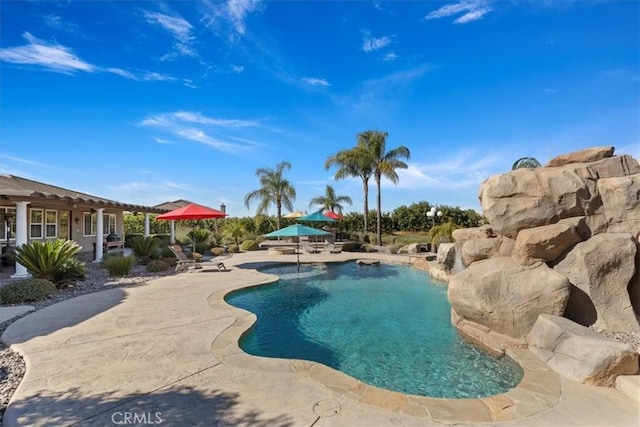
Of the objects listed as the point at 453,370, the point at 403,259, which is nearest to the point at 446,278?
the point at 403,259

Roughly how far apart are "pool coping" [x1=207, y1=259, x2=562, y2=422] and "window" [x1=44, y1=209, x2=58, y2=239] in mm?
16590

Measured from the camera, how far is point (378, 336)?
6422mm

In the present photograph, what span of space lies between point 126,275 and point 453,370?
11.8m

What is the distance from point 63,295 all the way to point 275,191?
21.9m

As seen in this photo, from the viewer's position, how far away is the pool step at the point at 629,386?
3.59 m

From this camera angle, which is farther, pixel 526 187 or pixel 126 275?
pixel 126 275

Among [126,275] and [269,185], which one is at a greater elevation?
[269,185]

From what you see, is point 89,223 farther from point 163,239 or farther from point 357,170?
point 357,170

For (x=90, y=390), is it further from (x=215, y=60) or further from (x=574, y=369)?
(x=215, y=60)

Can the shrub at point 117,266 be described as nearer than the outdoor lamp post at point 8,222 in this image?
Yes

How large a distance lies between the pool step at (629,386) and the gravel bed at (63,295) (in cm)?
680

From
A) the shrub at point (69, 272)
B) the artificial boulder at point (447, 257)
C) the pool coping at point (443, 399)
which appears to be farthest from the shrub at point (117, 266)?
the artificial boulder at point (447, 257)

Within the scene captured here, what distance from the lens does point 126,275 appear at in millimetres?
12000

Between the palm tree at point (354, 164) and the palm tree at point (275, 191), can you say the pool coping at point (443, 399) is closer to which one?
the palm tree at point (354, 164)
